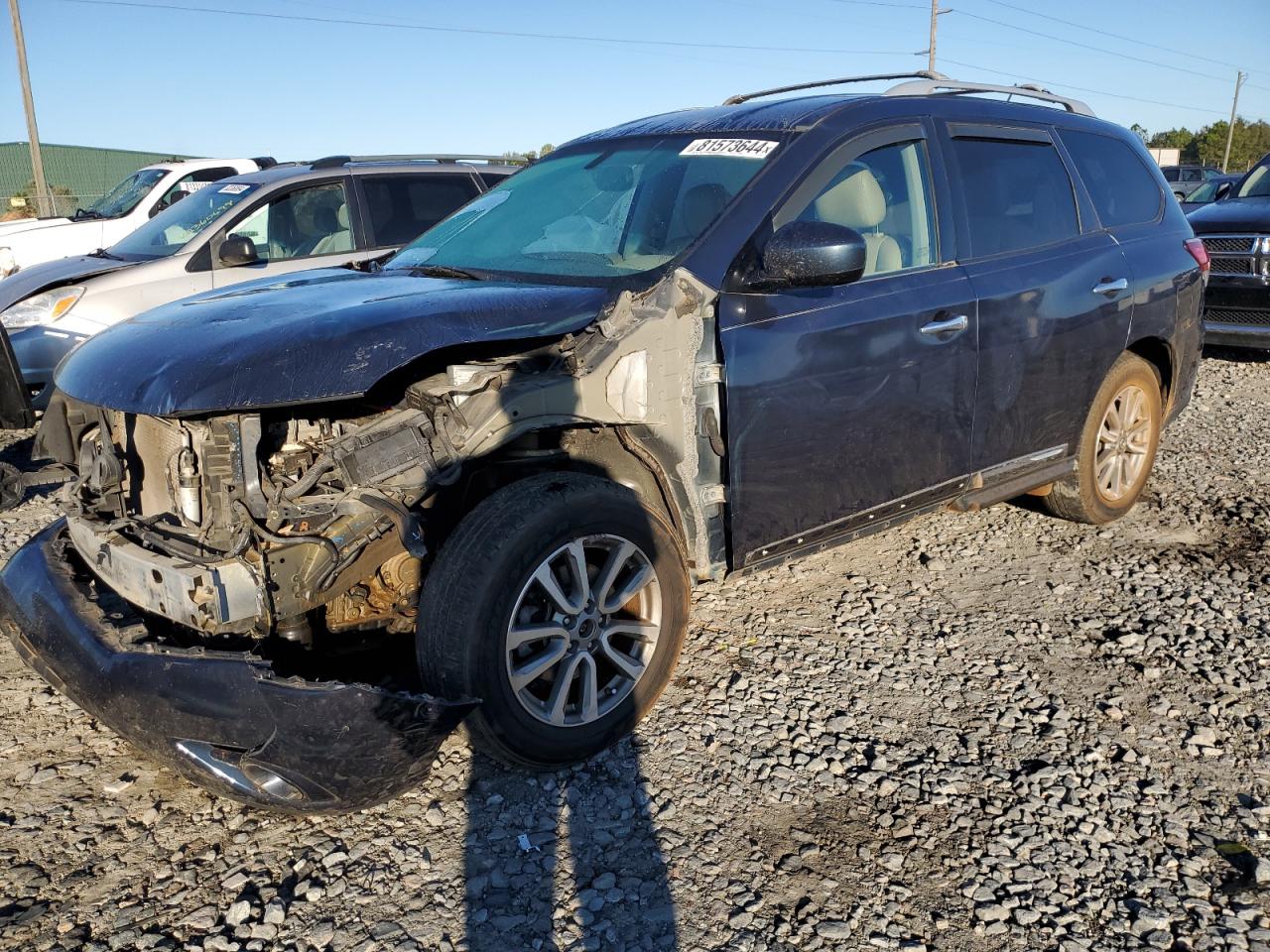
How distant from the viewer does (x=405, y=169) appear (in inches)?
320

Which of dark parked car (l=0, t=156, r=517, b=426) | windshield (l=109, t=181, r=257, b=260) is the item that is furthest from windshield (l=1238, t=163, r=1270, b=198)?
windshield (l=109, t=181, r=257, b=260)

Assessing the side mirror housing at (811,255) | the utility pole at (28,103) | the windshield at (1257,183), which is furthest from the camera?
the utility pole at (28,103)

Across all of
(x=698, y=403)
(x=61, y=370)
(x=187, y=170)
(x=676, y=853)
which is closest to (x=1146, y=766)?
(x=676, y=853)

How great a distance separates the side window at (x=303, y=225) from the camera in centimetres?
771

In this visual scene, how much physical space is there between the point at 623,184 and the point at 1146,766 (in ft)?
9.06

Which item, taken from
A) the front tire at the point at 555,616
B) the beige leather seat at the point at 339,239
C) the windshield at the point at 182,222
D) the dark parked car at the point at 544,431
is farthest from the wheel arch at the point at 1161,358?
the windshield at the point at 182,222

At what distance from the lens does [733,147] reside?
3.66m

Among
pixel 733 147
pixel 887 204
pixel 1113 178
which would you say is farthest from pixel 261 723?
pixel 1113 178

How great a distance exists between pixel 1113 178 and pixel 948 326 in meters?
1.81

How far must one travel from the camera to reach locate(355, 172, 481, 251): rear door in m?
7.89

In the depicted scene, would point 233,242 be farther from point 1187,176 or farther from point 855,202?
point 1187,176

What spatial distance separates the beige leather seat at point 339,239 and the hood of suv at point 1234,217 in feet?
24.1

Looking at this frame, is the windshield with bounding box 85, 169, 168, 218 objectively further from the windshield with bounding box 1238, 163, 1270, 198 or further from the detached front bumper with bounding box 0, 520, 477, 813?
the windshield with bounding box 1238, 163, 1270, 198

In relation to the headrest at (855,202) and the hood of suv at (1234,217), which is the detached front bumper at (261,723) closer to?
the headrest at (855,202)
